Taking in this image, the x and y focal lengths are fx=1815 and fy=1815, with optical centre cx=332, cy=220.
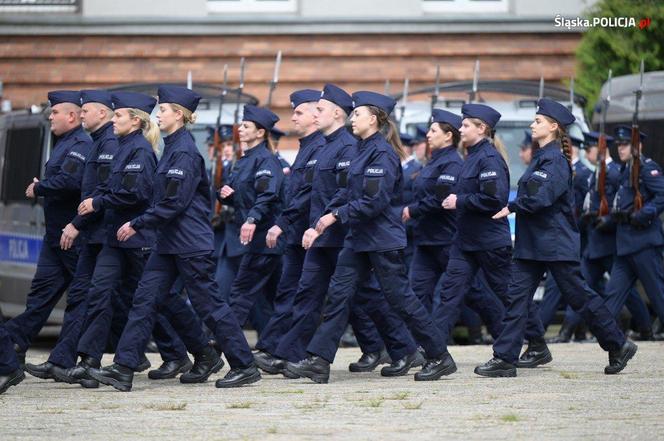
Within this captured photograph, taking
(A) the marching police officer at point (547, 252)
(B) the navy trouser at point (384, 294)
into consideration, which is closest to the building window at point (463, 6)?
(A) the marching police officer at point (547, 252)

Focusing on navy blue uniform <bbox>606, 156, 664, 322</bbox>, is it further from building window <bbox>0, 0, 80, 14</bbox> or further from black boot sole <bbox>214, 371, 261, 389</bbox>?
building window <bbox>0, 0, 80, 14</bbox>

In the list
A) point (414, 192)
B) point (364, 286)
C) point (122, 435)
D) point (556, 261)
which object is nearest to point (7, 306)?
point (414, 192)

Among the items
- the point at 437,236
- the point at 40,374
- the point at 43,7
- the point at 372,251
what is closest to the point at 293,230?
the point at 372,251

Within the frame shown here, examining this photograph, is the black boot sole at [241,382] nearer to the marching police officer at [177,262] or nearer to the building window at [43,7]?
the marching police officer at [177,262]

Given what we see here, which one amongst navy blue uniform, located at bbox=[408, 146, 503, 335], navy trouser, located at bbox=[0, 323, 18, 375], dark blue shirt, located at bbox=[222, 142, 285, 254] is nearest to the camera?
navy trouser, located at bbox=[0, 323, 18, 375]

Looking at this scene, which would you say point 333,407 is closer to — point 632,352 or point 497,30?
point 632,352

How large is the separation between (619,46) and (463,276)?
32.5 feet

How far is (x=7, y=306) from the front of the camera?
52.6 feet

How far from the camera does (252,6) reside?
955 inches

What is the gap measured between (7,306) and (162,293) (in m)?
5.09

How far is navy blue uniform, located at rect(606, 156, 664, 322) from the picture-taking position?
1533 centimetres

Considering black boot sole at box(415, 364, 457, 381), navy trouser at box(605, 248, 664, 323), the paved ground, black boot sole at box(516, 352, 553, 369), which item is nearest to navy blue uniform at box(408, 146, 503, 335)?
black boot sole at box(516, 352, 553, 369)

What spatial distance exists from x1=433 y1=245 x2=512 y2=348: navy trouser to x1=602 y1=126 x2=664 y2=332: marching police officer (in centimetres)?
291

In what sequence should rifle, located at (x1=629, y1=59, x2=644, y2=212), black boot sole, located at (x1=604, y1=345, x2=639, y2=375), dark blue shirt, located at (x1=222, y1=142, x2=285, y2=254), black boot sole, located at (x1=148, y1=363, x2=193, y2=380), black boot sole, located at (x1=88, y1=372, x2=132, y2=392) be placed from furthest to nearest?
rifle, located at (x1=629, y1=59, x2=644, y2=212) < dark blue shirt, located at (x1=222, y1=142, x2=285, y2=254) < black boot sole, located at (x1=148, y1=363, x2=193, y2=380) < black boot sole, located at (x1=604, y1=345, x2=639, y2=375) < black boot sole, located at (x1=88, y1=372, x2=132, y2=392)
